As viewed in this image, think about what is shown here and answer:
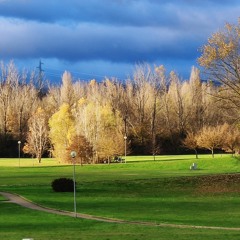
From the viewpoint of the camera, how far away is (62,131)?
326 feet

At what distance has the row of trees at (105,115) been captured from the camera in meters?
94.2

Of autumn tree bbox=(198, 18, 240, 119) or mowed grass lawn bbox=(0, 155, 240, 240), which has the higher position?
autumn tree bbox=(198, 18, 240, 119)

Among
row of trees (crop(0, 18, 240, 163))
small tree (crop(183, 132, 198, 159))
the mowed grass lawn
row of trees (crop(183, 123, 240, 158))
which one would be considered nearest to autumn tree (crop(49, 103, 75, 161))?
row of trees (crop(0, 18, 240, 163))

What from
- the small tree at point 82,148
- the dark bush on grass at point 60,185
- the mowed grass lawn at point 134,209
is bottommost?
the mowed grass lawn at point 134,209

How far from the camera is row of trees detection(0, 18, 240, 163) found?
3711 inches

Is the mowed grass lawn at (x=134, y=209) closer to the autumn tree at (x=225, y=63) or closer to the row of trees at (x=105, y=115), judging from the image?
the autumn tree at (x=225, y=63)

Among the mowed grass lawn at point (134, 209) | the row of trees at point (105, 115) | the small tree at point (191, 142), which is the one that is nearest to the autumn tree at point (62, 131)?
the row of trees at point (105, 115)

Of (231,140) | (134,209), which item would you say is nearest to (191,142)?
(231,140)

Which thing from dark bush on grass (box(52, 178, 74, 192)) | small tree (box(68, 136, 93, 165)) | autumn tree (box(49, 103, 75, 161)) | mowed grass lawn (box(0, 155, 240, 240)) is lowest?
mowed grass lawn (box(0, 155, 240, 240))

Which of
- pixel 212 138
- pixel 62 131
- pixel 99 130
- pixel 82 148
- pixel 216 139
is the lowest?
pixel 82 148

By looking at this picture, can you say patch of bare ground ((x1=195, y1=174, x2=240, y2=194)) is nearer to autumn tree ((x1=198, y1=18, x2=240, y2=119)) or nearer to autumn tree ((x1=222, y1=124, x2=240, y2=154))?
autumn tree ((x1=198, y1=18, x2=240, y2=119))

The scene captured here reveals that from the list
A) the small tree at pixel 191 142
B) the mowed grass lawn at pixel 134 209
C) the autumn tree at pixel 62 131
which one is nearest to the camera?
the mowed grass lawn at pixel 134 209

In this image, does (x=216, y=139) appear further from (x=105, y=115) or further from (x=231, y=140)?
(x=105, y=115)

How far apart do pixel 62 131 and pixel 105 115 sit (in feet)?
27.5
